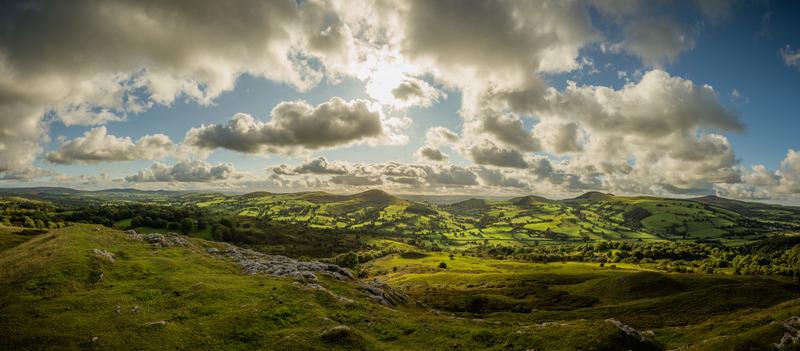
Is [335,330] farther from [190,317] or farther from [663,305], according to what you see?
[663,305]

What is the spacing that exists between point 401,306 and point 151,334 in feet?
136

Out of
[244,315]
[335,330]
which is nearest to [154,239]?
[244,315]

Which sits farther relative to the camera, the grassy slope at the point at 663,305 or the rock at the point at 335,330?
the grassy slope at the point at 663,305

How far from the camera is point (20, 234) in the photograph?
179 ft

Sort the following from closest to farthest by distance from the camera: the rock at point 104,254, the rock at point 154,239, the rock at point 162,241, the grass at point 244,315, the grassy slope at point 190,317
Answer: the grassy slope at point 190,317 → the grass at point 244,315 → the rock at point 104,254 → the rock at point 162,241 → the rock at point 154,239

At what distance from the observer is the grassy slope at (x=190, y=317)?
24.2 m

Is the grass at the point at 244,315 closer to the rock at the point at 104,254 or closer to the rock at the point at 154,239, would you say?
the rock at the point at 104,254

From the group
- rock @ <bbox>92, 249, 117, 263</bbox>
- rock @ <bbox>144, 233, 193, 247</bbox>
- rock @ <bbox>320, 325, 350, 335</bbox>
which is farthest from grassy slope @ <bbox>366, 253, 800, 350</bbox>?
rock @ <bbox>144, 233, 193, 247</bbox>

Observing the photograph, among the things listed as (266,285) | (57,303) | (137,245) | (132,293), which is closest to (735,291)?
(266,285)

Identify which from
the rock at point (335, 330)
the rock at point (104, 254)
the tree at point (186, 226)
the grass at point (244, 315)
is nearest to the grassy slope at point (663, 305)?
the grass at point (244, 315)

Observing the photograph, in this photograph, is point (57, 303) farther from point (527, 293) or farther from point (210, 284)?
point (527, 293)

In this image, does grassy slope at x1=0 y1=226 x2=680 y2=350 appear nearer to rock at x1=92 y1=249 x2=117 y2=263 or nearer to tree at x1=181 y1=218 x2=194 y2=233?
rock at x1=92 y1=249 x2=117 y2=263

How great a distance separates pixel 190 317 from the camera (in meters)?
29.2

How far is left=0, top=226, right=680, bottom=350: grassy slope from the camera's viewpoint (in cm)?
2419
